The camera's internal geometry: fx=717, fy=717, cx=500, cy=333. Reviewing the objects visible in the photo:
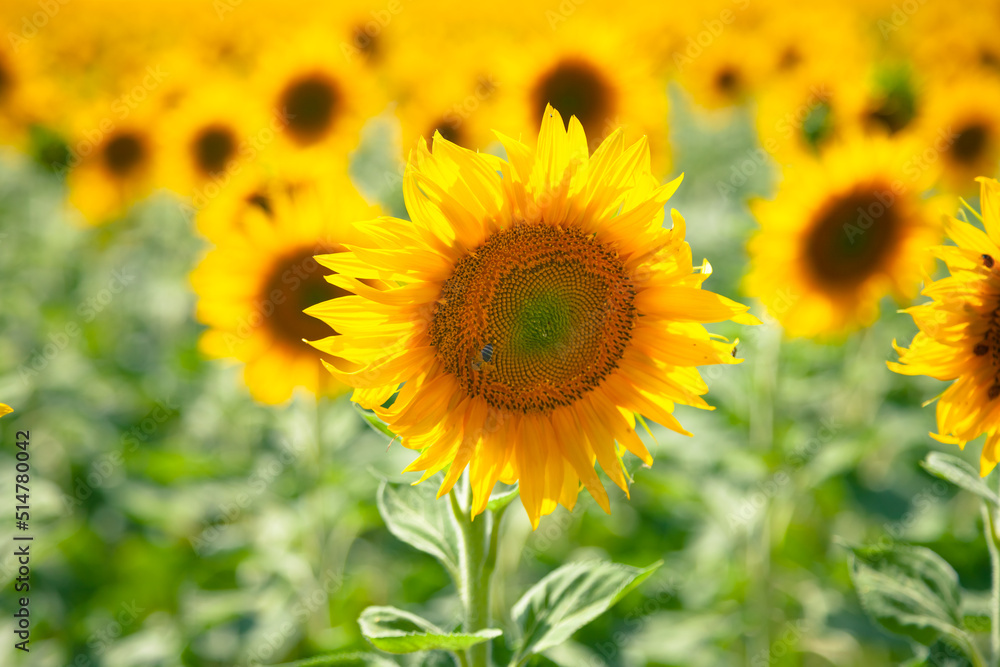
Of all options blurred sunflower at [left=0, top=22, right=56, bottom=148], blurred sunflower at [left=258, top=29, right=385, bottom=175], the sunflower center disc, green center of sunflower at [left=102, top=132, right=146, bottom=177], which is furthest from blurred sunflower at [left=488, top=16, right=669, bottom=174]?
blurred sunflower at [left=0, top=22, right=56, bottom=148]

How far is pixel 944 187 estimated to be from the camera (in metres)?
5.37

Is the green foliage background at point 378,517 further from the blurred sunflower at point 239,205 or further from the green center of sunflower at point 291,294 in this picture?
the blurred sunflower at point 239,205

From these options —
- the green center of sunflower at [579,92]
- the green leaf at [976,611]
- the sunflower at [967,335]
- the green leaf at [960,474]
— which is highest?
the green center of sunflower at [579,92]

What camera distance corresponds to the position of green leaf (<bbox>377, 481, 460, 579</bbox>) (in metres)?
1.73

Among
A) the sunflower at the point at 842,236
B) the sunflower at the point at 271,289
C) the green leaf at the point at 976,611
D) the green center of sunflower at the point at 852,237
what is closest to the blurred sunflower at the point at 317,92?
the sunflower at the point at 271,289

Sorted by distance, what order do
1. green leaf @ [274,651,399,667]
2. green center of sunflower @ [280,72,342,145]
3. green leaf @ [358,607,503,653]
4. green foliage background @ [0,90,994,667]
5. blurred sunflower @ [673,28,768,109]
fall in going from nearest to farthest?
green leaf @ [358,607,503,653] < green leaf @ [274,651,399,667] < green foliage background @ [0,90,994,667] < green center of sunflower @ [280,72,342,145] < blurred sunflower @ [673,28,768,109]

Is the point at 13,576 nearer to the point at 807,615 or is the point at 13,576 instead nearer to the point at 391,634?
the point at 391,634

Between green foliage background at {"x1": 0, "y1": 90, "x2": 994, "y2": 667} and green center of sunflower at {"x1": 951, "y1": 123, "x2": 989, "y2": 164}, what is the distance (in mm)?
1314

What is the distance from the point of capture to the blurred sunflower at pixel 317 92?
5.06 meters

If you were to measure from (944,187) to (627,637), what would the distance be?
13.9 ft

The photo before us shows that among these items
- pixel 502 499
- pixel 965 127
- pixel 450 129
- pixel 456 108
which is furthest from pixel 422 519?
pixel 965 127

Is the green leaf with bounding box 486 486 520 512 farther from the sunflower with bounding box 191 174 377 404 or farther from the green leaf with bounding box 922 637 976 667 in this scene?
the sunflower with bounding box 191 174 377 404

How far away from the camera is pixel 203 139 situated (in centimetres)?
506

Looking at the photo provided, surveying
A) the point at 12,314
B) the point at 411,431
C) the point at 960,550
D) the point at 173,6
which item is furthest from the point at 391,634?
the point at 173,6
